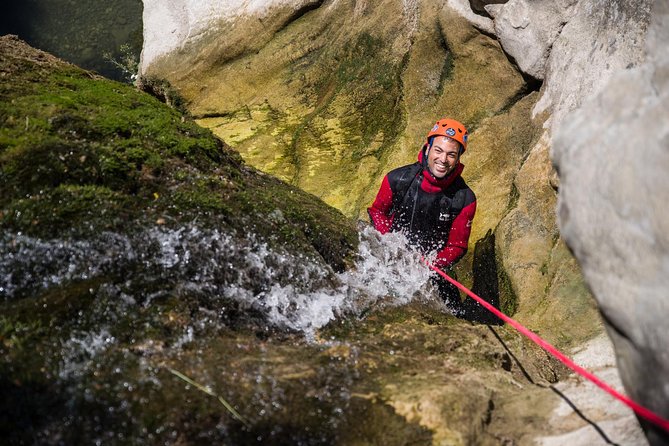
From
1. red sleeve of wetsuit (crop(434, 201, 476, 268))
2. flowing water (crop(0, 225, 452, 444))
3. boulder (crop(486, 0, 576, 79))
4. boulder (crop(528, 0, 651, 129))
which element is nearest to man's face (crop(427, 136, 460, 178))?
red sleeve of wetsuit (crop(434, 201, 476, 268))

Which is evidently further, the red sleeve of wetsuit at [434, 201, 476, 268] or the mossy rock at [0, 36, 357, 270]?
the red sleeve of wetsuit at [434, 201, 476, 268]

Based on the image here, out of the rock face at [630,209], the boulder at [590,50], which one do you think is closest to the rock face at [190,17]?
the boulder at [590,50]

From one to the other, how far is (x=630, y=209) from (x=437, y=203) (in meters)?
3.61

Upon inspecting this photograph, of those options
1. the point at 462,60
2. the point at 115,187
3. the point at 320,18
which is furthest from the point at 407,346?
the point at 320,18

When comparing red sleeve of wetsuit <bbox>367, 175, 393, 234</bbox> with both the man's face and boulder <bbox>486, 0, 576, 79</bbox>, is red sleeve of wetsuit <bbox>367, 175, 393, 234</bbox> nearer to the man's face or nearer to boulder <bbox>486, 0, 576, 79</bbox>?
the man's face

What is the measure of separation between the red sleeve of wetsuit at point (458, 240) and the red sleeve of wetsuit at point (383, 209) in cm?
59

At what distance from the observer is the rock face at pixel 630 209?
6.17 ft

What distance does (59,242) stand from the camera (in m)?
2.95

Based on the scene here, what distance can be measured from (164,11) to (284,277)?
6.87m

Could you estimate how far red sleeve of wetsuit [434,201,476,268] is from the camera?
5445 millimetres

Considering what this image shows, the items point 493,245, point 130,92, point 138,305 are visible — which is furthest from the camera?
point 493,245

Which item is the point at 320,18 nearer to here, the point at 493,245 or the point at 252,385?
the point at 493,245

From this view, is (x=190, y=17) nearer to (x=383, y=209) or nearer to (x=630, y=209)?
(x=383, y=209)

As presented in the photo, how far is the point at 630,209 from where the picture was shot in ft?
6.43
